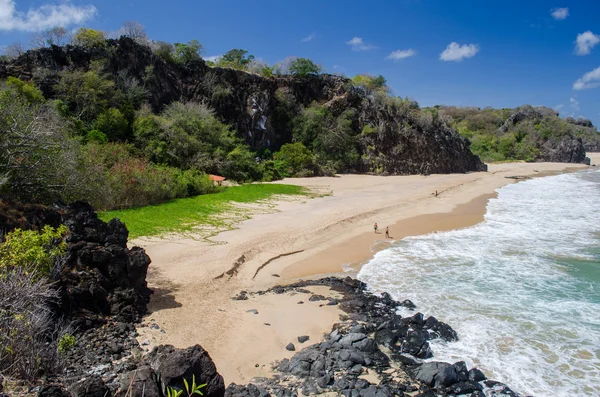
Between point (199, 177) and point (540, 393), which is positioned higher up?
point (199, 177)

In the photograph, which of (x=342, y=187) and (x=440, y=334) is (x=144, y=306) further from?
(x=342, y=187)

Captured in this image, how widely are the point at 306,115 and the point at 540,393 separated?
41.2 m

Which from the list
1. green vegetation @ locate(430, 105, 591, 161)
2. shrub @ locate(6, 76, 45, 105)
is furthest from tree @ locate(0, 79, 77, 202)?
green vegetation @ locate(430, 105, 591, 161)

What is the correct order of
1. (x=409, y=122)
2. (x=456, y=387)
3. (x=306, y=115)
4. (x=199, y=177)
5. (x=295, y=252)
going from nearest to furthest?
(x=456, y=387) < (x=295, y=252) < (x=199, y=177) < (x=306, y=115) < (x=409, y=122)

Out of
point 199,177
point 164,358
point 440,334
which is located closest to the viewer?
point 164,358

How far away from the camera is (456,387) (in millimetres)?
7887

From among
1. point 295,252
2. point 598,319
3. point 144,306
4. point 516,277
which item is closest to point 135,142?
point 295,252

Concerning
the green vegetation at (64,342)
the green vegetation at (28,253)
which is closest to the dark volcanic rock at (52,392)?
the green vegetation at (64,342)

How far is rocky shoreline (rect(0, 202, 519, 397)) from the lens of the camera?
6.11 meters

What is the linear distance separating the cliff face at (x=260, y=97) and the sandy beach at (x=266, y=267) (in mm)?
18272

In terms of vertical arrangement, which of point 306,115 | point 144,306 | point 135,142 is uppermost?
point 306,115

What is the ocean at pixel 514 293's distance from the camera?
8839 mm

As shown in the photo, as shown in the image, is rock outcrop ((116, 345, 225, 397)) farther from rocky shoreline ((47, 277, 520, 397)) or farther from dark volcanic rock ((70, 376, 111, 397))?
dark volcanic rock ((70, 376, 111, 397))

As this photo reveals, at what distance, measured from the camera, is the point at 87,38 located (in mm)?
35000
